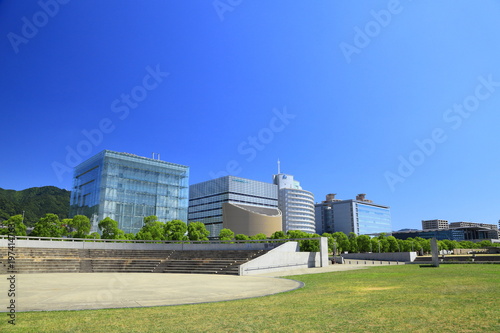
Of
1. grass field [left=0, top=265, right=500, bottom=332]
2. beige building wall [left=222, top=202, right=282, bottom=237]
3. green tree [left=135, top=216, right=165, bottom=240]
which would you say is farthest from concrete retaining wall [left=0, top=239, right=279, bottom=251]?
beige building wall [left=222, top=202, right=282, bottom=237]

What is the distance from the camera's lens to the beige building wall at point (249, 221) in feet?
455

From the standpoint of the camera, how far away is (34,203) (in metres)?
122

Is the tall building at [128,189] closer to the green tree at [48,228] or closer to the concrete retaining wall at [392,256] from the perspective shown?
the green tree at [48,228]

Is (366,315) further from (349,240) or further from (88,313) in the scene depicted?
(349,240)

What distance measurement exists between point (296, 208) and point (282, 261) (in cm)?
14658

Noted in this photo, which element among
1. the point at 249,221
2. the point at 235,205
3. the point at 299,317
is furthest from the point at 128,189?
the point at 299,317

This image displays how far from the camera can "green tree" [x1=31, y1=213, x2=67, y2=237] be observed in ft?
193

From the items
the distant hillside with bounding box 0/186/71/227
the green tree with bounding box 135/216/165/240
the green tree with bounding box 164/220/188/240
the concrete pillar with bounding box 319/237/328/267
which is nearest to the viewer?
the concrete pillar with bounding box 319/237/328/267

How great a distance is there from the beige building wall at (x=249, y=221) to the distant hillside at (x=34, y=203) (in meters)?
62.3

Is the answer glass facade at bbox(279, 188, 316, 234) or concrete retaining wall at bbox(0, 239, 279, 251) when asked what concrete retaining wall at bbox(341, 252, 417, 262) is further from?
glass facade at bbox(279, 188, 316, 234)

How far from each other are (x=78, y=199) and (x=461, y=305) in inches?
4409

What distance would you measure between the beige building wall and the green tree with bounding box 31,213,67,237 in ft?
280

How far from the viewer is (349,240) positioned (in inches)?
3772

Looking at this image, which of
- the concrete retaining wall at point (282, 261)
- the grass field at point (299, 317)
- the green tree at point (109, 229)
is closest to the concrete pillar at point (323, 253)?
the concrete retaining wall at point (282, 261)
